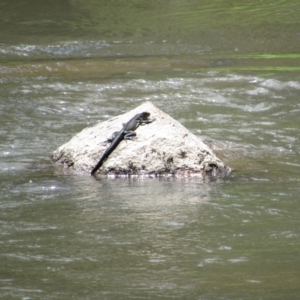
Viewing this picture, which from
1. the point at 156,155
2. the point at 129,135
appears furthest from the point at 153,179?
the point at 129,135

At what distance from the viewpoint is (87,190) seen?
229 inches

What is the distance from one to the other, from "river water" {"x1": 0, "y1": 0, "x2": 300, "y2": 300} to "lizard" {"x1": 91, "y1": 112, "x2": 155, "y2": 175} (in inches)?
7.9

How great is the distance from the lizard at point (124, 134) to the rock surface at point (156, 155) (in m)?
0.03

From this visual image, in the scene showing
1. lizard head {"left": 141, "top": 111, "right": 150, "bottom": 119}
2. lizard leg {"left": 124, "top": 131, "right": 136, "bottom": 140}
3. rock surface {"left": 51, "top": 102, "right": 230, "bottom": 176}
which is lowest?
rock surface {"left": 51, "top": 102, "right": 230, "bottom": 176}

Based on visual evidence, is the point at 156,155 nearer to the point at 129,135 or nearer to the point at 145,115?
the point at 129,135

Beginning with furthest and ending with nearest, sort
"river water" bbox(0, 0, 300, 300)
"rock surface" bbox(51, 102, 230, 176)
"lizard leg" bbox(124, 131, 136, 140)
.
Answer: "lizard leg" bbox(124, 131, 136, 140) → "rock surface" bbox(51, 102, 230, 176) → "river water" bbox(0, 0, 300, 300)

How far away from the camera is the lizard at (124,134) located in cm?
632

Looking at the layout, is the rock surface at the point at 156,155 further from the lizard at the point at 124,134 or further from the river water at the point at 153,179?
the river water at the point at 153,179

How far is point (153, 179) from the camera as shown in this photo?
6.14m

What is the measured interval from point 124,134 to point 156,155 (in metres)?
0.35

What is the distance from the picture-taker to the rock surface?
6.24 metres

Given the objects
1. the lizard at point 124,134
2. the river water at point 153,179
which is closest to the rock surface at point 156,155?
the lizard at point 124,134

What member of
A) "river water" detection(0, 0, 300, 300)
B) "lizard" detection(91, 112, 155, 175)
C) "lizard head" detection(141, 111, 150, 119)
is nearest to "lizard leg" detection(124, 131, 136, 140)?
"lizard" detection(91, 112, 155, 175)

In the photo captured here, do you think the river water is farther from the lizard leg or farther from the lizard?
the lizard leg
